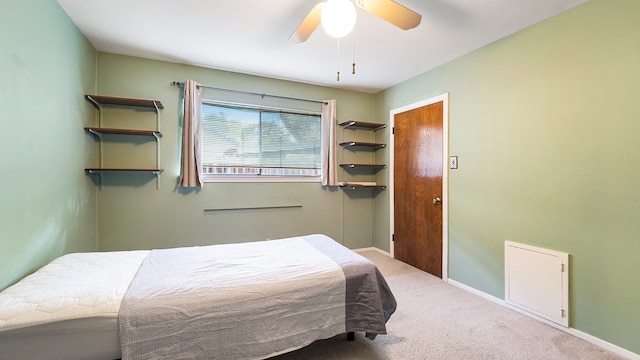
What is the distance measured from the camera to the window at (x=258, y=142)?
321cm

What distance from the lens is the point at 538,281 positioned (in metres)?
2.16

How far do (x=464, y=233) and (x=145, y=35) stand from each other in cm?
369

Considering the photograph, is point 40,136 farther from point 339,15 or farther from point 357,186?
point 357,186

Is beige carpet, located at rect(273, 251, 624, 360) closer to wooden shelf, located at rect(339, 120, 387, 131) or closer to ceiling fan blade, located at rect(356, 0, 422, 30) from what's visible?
ceiling fan blade, located at rect(356, 0, 422, 30)

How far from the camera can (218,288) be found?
143cm

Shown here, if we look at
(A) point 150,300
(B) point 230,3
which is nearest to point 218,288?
(A) point 150,300

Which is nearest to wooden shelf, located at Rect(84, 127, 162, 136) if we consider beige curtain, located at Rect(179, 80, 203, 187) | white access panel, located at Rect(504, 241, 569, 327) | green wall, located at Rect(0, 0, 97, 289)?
green wall, located at Rect(0, 0, 97, 289)

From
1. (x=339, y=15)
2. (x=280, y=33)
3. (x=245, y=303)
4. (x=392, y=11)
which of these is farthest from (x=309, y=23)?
(x=245, y=303)

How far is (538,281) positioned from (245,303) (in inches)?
91.7

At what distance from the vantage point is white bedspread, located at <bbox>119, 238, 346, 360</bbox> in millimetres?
1253

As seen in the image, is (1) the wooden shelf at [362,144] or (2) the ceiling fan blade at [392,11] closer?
(2) the ceiling fan blade at [392,11]

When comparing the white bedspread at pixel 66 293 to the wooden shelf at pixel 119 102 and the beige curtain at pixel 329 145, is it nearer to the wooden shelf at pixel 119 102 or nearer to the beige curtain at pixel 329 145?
the wooden shelf at pixel 119 102

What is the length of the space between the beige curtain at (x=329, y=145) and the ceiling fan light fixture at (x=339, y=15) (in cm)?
220

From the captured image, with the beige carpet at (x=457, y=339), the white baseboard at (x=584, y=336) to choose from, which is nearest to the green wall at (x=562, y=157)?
the white baseboard at (x=584, y=336)
